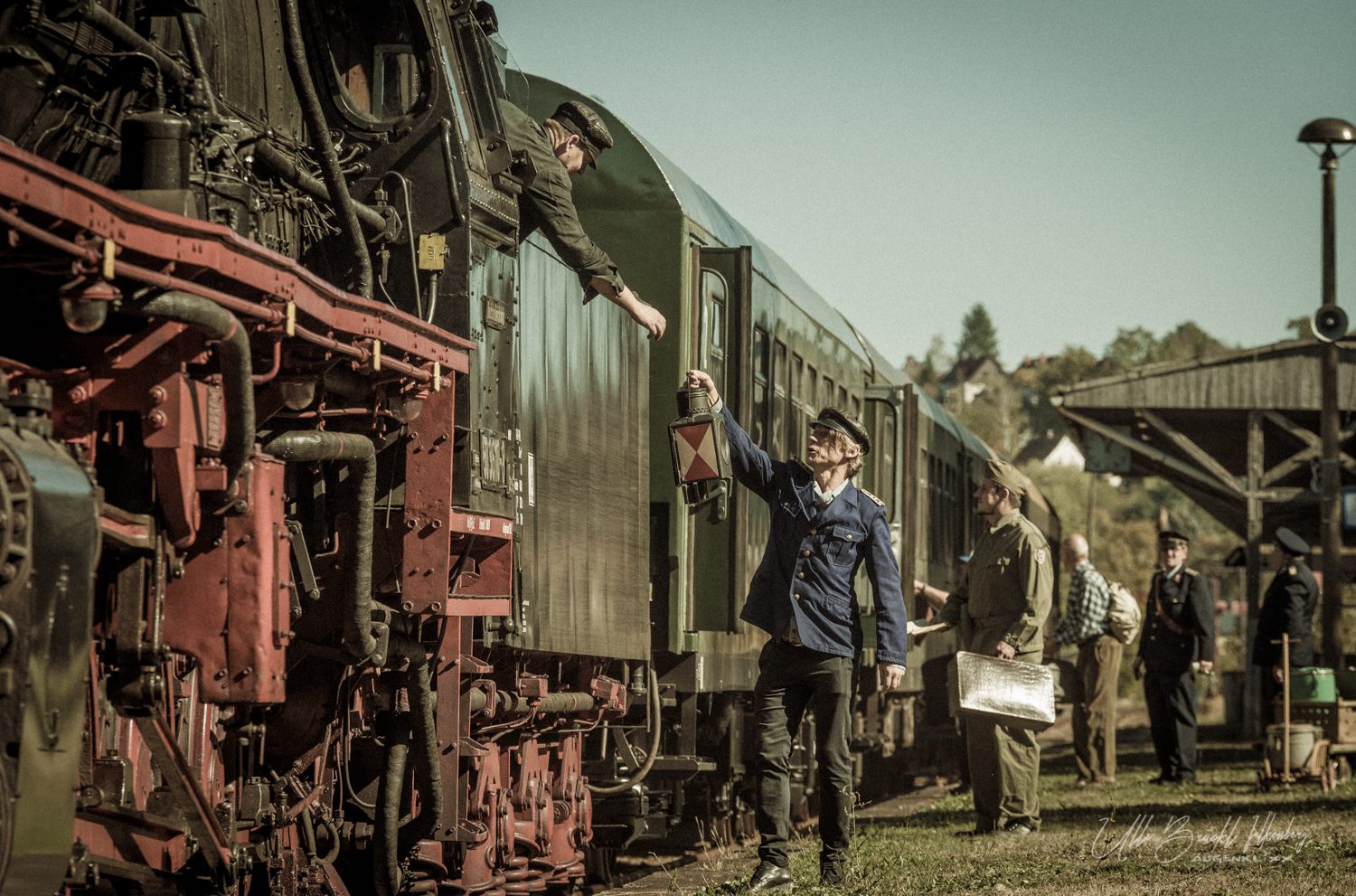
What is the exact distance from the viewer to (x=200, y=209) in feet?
17.6

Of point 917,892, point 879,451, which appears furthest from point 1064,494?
point 917,892

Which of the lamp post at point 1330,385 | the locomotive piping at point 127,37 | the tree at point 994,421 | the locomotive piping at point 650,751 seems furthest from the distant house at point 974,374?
the locomotive piping at point 127,37

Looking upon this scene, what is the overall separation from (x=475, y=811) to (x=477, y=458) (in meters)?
1.41

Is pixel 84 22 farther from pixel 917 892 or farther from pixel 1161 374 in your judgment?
pixel 1161 374

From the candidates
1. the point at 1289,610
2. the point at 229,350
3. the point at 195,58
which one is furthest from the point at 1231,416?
the point at 229,350

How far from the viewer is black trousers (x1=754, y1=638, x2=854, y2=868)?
27.8ft

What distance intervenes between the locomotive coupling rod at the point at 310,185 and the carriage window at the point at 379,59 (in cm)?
49

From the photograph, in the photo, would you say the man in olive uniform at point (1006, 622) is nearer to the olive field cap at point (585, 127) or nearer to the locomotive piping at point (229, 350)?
the olive field cap at point (585, 127)

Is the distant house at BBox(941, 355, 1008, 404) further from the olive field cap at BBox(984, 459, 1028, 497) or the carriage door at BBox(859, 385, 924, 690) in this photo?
the olive field cap at BBox(984, 459, 1028, 497)

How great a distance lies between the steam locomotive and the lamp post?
10.1 metres

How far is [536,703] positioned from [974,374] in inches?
6262

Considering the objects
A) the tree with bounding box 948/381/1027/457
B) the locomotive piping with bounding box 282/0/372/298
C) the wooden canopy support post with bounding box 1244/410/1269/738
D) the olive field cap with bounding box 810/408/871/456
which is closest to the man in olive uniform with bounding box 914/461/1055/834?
the olive field cap with bounding box 810/408/871/456

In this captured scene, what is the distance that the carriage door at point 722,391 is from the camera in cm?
1059

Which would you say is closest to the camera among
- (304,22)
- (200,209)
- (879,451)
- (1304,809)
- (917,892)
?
(200,209)
